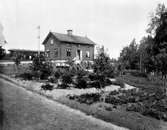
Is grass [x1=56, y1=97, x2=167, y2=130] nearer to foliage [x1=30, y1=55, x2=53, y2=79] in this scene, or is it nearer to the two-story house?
foliage [x1=30, y1=55, x2=53, y2=79]

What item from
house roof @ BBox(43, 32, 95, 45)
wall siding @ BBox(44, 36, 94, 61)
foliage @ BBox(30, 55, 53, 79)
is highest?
house roof @ BBox(43, 32, 95, 45)

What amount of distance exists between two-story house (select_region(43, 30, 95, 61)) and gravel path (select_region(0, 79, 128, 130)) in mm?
23693

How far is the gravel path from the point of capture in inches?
279

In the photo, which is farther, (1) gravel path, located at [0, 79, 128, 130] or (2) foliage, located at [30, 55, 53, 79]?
(2) foliage, located at [30, 55, 53, 79]

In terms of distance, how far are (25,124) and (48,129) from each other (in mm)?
964

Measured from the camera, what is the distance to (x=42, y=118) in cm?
804

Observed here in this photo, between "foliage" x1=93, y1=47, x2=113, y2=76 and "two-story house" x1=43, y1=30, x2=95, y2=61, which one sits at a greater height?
"two-story house" x1=43, y1=30, x2=95, y2=61

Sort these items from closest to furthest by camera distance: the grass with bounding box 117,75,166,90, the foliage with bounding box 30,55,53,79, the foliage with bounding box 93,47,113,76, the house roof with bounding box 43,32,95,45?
the foliage with bounding box 93,47,113,76 < the foliage with bounding box 30,55,53,79 < the grass with bounding box 117,75,166,90 < the house roof with bounding box 43,32,95,45

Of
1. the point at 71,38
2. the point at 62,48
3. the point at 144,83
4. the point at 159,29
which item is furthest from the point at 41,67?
the point at 159,29

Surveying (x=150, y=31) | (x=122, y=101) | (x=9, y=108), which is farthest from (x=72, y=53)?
(x=9, y=108)

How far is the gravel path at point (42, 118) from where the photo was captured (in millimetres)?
7078

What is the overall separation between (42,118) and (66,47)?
27.6m

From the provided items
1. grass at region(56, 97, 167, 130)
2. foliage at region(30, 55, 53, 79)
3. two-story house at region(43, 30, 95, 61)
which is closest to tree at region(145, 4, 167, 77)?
two-story house at region(43, 30, 95, 61)

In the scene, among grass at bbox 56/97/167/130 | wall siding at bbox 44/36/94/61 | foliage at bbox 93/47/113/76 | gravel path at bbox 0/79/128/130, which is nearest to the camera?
gravel path at bbox 0/79/128/130
